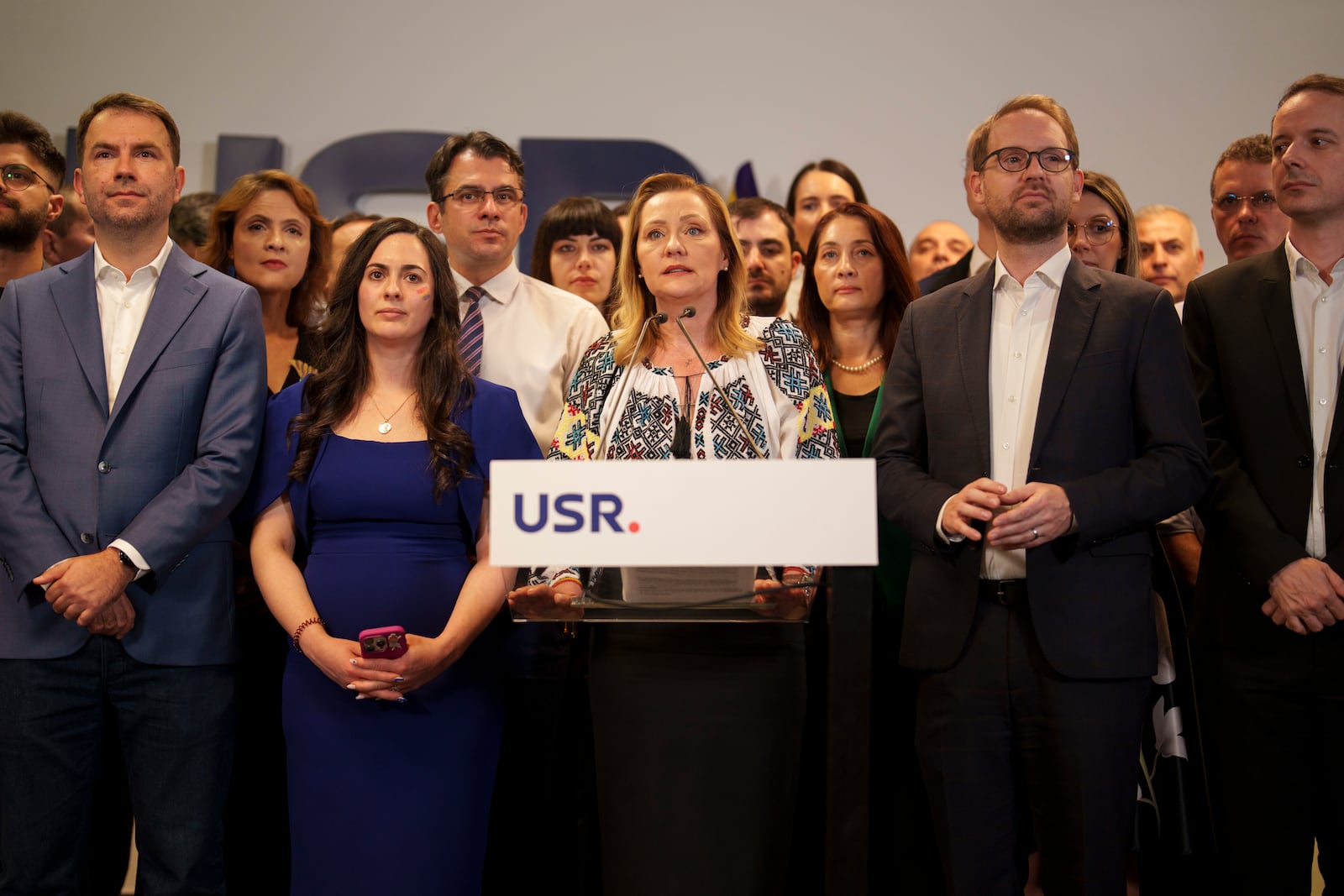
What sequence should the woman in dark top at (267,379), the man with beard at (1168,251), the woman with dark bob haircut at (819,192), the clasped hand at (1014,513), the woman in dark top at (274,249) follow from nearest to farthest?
the clasped hand at (1014,513) < the woman in dark top at (267,379) < the woman in dark top at (274,249) < the man with beard at (1168,251) < the woman with dark bob haircut at (819,192)

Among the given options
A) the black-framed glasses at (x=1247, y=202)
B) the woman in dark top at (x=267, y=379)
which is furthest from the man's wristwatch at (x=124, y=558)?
the black-framed glasses at (x=1247, y=202)

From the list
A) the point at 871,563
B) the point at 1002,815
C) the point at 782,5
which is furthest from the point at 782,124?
the point at 871,563

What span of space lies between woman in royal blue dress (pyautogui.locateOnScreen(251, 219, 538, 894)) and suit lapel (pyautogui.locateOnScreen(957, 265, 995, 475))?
1012mm

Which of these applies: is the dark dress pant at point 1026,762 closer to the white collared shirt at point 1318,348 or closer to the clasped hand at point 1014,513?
the clasped hand at point 1014,513

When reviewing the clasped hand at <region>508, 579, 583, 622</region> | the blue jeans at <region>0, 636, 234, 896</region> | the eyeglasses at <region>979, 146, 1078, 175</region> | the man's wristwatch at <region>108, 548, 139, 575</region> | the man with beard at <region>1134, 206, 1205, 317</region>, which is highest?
the man with beard at <region>1134, 206, 1205, 317</region>

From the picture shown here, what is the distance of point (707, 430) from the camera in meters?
2.40

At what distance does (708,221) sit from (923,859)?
5.72ft

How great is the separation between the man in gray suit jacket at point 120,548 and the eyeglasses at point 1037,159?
1.78m

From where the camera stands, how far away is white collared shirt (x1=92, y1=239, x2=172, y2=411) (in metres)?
2.57

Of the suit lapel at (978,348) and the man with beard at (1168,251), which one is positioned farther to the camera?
the man with beard at (1168,251)

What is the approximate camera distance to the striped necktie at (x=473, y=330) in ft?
10.3

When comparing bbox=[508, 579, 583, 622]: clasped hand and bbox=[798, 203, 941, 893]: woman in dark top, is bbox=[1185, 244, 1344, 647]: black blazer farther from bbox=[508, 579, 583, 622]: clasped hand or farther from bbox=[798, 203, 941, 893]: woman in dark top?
bbox=[508, 579, 583, 622]: clasped hand

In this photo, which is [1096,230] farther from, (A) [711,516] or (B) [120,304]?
(B) [120,304]

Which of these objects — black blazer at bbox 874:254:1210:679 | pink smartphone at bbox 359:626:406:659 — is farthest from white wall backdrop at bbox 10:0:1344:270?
pink smartphone at bbox 359:626:406:659
